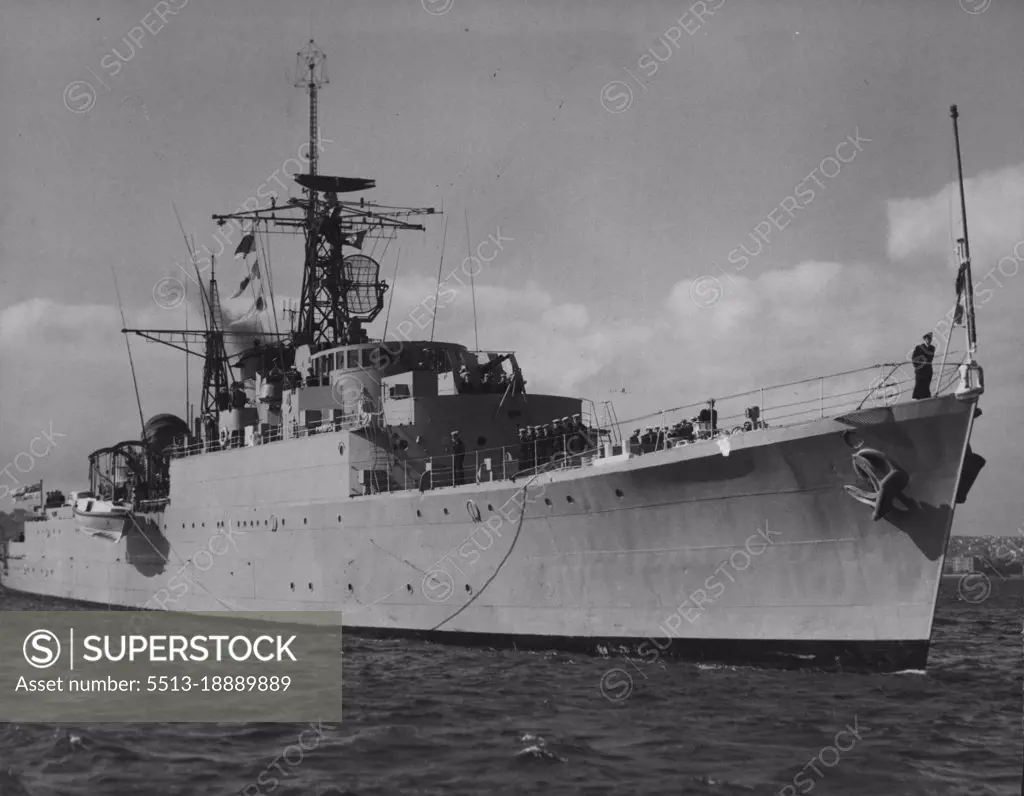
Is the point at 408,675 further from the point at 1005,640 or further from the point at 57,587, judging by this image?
the point at 57,587

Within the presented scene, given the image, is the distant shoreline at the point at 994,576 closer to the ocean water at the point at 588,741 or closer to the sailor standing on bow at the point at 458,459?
the sailor standing on bow at the point at 458,459

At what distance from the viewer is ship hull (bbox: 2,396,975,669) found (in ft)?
49.5

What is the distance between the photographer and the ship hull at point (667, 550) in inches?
595

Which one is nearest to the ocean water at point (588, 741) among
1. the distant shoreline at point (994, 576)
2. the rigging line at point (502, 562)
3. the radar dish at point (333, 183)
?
the rigging line at point (502, 562)

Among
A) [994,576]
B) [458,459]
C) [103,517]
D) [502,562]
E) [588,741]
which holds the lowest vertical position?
[994,576]

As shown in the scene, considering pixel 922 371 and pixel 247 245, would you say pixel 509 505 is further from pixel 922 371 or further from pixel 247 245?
pixel 247 245

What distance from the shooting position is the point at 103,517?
32750mm

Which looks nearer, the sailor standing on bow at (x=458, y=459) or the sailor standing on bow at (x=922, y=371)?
the sailor standing on bow at (x=922, y=371)

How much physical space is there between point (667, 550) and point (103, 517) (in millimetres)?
21829

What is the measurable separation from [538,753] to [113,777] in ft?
15.2

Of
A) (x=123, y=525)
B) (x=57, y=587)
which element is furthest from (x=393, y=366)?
(x=57, y=587)

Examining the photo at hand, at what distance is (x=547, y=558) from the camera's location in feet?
61.7

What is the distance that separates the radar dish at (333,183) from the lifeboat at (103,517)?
36.8ft

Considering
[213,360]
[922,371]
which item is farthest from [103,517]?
[922,371]
